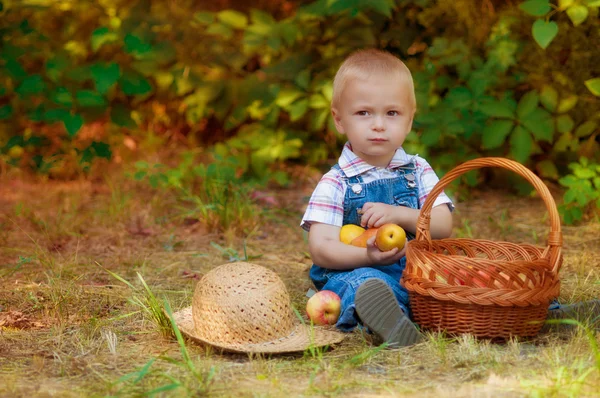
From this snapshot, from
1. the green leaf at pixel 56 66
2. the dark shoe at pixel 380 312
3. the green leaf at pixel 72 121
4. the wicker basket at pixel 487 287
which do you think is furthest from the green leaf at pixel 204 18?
the dark shoe at pixel 380 312

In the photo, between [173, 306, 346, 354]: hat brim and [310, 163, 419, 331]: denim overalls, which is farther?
[310, 163, 419, 331]: denim overalls

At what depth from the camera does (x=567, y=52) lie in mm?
4801

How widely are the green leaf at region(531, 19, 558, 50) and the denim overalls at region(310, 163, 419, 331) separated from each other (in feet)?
3.87

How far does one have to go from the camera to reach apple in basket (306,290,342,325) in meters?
2.82

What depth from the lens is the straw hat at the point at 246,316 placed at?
2.53m

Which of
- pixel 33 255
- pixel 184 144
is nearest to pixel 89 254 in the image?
pixel 33 255

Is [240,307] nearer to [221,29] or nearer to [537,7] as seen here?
[537,7]

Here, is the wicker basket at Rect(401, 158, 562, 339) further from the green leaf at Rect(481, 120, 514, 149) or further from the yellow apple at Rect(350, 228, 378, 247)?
the green leaf at Rect(481, 120, 514, 149)

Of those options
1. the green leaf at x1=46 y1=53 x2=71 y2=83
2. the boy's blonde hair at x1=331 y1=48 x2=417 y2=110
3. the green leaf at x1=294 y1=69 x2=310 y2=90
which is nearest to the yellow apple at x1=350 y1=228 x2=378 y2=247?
the boy's blonde hair at x1=331 y1=48 x2=417 y2=110

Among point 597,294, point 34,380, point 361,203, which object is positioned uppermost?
point 361,203

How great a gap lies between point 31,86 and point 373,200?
2910 mm

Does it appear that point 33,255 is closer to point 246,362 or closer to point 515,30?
point 246,362

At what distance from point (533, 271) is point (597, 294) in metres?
0.82

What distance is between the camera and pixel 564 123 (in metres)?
4.64
